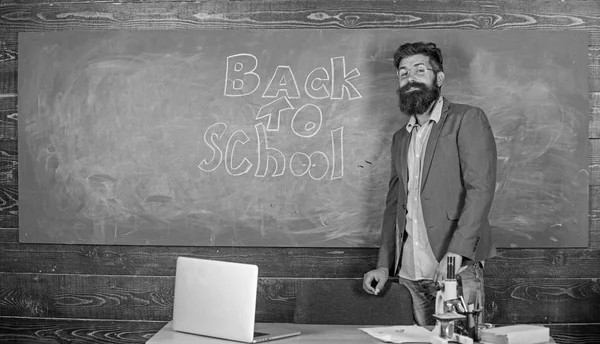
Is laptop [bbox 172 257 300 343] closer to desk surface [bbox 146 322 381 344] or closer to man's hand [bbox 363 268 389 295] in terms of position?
desk surface [bbox 146 322 381 344]

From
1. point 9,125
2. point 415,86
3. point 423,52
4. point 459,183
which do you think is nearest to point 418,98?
point 415,86

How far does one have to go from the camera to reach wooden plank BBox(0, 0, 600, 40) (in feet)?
12.0

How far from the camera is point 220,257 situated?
3725 mm

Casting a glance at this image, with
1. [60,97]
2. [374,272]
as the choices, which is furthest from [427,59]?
[60,97]

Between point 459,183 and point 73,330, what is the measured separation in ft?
6.97

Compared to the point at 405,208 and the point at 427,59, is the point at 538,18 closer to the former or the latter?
the point at 427,59

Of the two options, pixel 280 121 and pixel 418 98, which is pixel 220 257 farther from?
pixel 418 98

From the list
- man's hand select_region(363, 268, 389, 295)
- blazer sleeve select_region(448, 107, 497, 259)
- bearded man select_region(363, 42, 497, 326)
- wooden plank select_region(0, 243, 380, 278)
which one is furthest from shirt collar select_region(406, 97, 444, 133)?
wooden plank select_region(0, 243, 380, 278)

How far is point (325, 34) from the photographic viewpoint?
368cm

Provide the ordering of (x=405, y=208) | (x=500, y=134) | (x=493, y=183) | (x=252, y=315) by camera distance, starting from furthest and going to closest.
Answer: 1. (x=500, y=134)
2. (x=405, y=208)
3. (x=493, y=183)
4. (x=252, y=315)

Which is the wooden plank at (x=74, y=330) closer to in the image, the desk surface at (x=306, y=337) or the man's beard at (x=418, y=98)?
the desk surface at (x=306, y=337)

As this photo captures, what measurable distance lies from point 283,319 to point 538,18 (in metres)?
1.97

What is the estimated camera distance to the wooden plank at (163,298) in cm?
366

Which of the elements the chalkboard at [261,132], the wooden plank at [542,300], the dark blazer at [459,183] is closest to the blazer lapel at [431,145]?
the dark blazer at [459,183]
